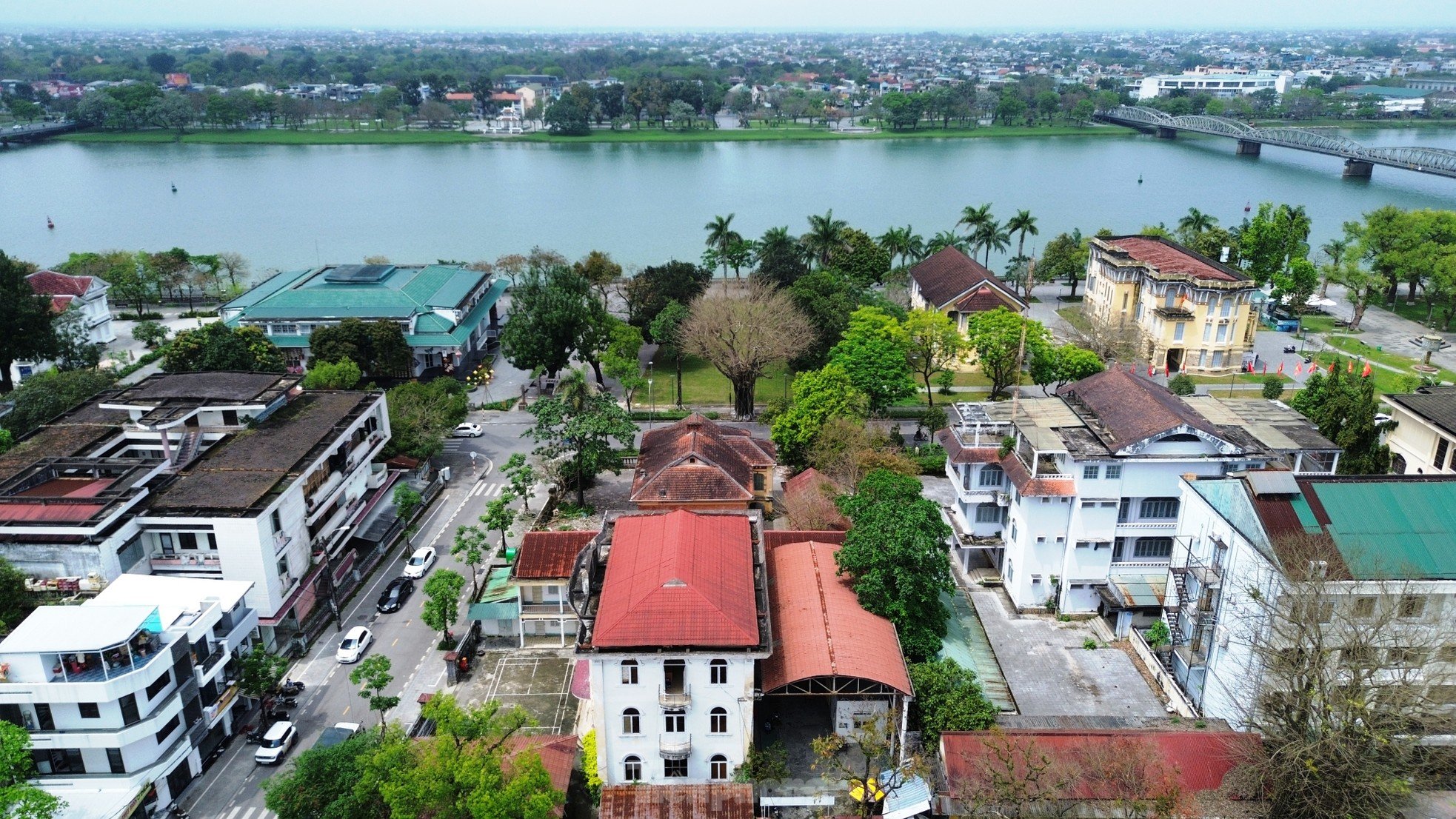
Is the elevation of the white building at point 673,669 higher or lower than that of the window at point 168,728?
higher

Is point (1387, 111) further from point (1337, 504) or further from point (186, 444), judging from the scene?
point (186, 444)

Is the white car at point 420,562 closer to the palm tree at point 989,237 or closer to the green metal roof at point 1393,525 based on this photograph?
the green metal roof at point 1393,525

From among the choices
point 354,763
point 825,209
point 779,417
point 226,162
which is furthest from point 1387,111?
point 354,763

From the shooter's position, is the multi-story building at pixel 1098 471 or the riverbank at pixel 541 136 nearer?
the multi-story building at pixel 1098 471

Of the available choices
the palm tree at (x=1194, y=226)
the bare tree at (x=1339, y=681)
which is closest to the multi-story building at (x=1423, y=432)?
the bare tree at (x=1339, y=681)

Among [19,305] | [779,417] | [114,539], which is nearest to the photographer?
[114,539]

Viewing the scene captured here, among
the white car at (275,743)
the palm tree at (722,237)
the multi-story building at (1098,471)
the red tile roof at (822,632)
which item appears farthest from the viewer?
the palm tree at (722,237)
